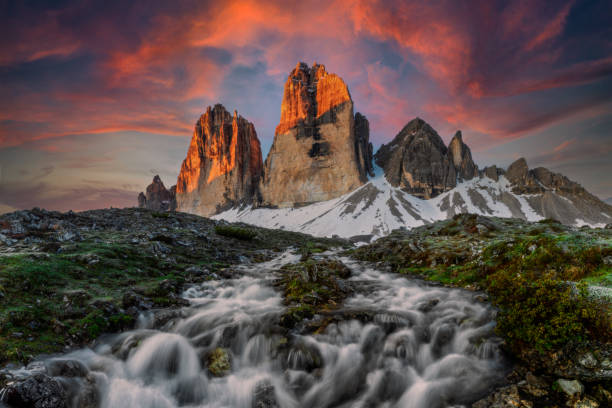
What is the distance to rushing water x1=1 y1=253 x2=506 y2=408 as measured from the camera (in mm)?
7223

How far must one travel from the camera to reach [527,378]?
6.40 m

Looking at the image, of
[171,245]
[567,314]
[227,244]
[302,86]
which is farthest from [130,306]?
[302,86]

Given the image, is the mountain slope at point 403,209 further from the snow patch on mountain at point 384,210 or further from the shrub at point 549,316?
the shrub at point 549,316

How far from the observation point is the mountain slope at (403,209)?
464ft

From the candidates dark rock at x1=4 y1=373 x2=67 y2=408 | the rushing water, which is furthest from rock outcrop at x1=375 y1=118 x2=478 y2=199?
dark rock at x1=4 y1=373 x2=67 y2=408

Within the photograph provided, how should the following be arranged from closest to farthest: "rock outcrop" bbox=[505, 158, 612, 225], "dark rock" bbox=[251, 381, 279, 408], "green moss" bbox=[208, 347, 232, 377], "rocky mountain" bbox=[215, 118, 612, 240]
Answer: "dark rock" bbox=[251, 381, 279, 408], "green moss" bbox=[208, 347, 232, 377], "rocky mountain" bbox=[215, 118, 612, 240], "rock outcrop" bbox=[505, 158, 612, 225]

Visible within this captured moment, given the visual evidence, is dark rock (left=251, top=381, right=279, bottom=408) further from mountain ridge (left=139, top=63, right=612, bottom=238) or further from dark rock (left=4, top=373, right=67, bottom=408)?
mountain ridge (left=139, top=63, right=612, bottom=238)

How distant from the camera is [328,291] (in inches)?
534

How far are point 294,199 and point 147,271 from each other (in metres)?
168

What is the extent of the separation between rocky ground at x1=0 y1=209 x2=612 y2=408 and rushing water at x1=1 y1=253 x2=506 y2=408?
655mm

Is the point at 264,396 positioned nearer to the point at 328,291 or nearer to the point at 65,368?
the point at 65,368

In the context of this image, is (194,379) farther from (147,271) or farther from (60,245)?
(60,245)

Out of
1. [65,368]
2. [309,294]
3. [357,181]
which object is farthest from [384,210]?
[65,368]

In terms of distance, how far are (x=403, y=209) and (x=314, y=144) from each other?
232ft
